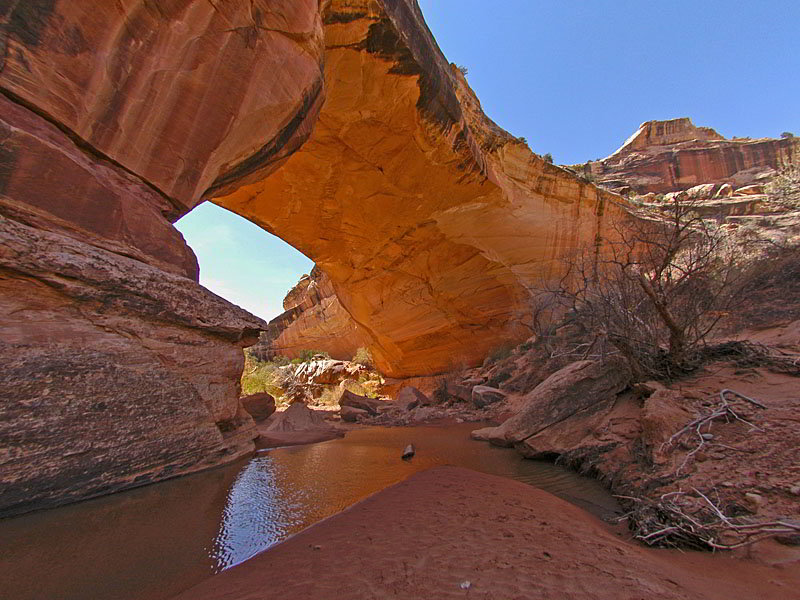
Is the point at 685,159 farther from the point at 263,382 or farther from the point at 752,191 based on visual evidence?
the point at 263,382

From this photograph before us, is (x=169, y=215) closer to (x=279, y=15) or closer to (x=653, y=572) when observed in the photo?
(x=279, y=15)

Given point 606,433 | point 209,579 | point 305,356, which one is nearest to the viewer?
point 209,579

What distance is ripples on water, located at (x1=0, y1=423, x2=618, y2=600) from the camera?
1451 mm

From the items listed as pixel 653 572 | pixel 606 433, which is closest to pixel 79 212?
pixel 653 572

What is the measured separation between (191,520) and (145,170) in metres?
3.70

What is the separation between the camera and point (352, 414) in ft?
26.4

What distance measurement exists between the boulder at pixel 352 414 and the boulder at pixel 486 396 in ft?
9.27

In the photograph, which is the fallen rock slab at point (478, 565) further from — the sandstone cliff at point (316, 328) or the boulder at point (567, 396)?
the sandstone cliff at point (316, 328)

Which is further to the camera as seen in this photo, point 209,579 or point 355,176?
point 355,176

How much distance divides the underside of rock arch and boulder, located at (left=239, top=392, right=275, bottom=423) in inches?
127

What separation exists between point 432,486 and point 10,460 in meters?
2.81

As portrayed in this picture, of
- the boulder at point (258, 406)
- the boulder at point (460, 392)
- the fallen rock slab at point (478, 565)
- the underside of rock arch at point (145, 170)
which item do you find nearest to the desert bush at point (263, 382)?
the boulder at point (258, 406)

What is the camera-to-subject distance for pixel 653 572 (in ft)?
4.30

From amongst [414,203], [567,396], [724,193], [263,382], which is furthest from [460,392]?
[724,193]
